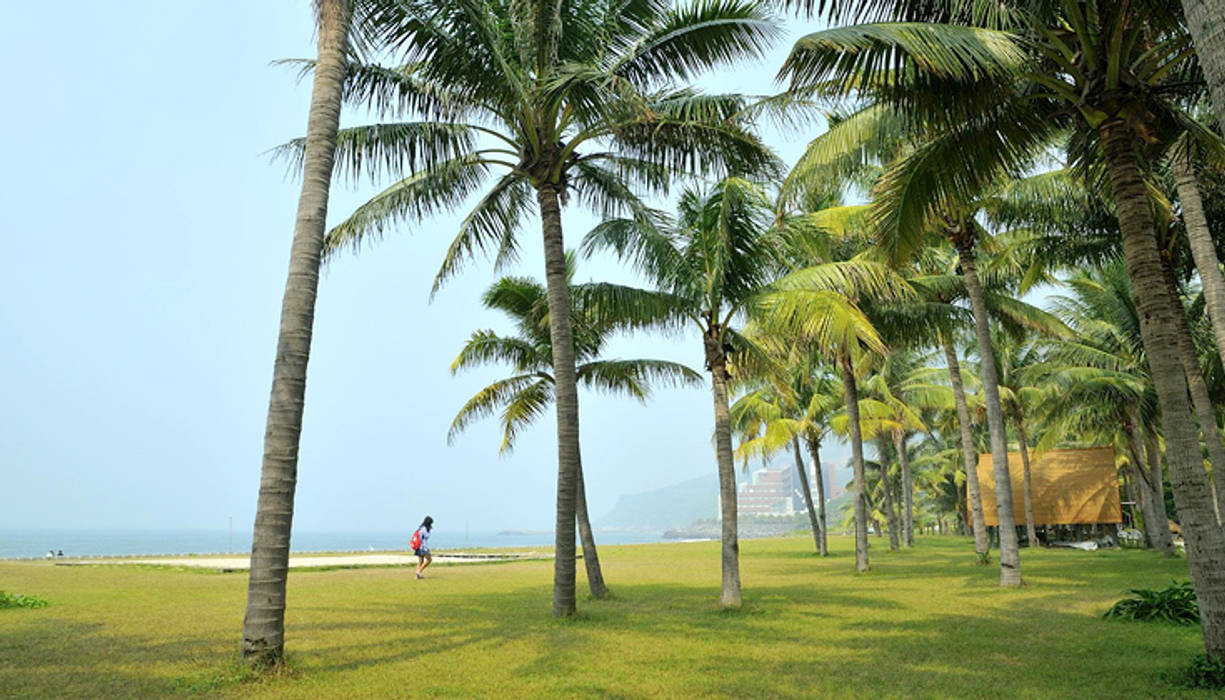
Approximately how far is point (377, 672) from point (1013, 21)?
31.7ft

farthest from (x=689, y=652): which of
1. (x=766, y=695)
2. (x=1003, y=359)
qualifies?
(x=1003, y=359)

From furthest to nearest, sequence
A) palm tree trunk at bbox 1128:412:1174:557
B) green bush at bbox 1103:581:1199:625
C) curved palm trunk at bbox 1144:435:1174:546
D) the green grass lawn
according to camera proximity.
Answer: curved palm trunk at bbox 1144:435:1174:546 < palm tree trunk at bbox 1128:412:1174:557 < green bush at bbox 1103:581:1199:625 < the green grass lawn

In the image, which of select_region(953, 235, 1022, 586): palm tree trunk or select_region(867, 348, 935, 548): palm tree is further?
select_region(867, 348, 935, 548): palm tree

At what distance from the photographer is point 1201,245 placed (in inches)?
408

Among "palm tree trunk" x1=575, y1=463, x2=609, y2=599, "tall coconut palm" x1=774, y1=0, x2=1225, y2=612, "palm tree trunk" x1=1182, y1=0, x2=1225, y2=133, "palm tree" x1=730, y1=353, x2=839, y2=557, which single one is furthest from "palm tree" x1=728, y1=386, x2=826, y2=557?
"palm tree trunk" x1=1182, y1=0, x2=1225, y2=133

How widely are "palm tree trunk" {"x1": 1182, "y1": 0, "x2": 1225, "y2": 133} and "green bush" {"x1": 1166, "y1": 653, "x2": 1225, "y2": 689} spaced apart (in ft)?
16.3

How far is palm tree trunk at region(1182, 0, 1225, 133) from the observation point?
156 inches

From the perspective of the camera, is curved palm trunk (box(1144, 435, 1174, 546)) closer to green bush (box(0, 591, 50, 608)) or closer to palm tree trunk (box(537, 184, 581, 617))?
palm tree trunk (box(537, 184, 581, 617))

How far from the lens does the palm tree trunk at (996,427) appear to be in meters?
14.7

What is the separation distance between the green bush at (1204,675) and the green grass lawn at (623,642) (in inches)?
7.5

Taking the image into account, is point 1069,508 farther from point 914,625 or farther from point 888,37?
point 888,37

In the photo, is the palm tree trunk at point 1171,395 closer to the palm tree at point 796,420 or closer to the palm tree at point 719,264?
the palm tree at point 719,264

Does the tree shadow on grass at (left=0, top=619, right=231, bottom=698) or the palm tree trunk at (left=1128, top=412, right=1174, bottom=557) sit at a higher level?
the palm tree trunk at (left=1128, top=412, right=1174, bottom=557)

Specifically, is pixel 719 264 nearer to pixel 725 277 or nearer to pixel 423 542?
pixel 725 277
